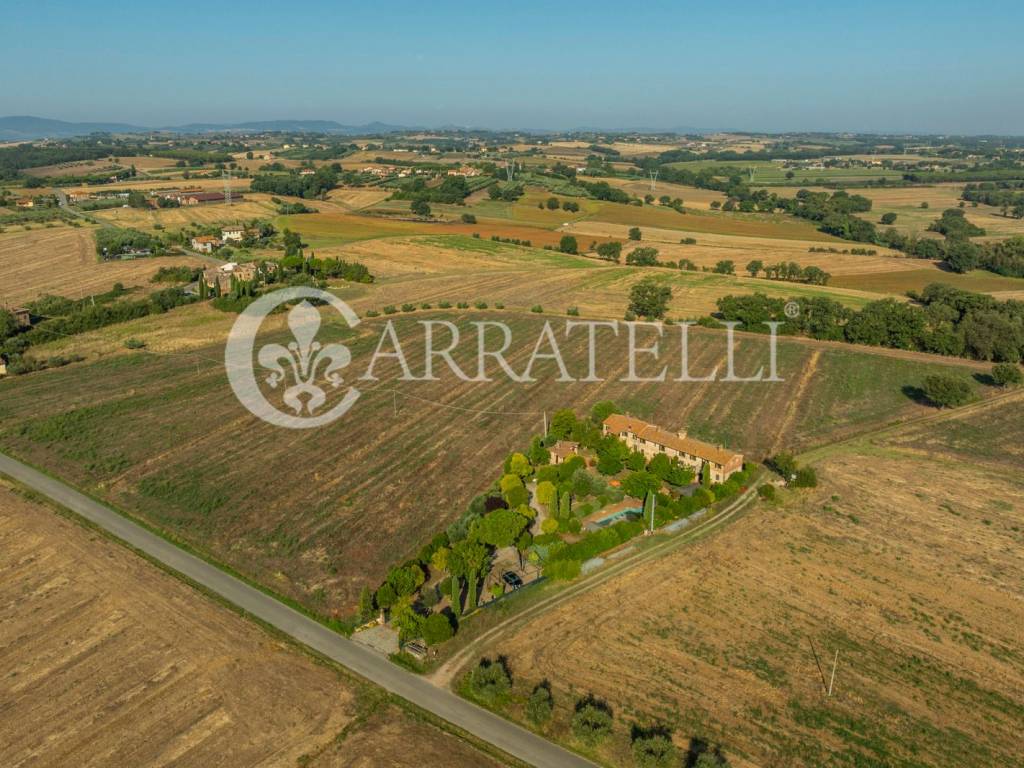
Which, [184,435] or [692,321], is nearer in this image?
[184,435]

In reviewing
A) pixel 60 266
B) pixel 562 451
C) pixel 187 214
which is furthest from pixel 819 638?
pixel 187 214

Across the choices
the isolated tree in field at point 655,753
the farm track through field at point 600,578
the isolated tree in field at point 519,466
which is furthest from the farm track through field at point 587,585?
the isolated tree in field at point 519,466

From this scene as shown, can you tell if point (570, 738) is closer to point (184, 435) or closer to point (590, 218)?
Answer: point (184, 435)

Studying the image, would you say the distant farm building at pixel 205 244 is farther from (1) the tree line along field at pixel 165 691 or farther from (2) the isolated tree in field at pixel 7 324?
(1) the tree line along field at pixel 165 691

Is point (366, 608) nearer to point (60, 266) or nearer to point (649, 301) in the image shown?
point (649, 301)

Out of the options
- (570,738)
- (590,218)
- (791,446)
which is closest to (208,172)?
(590,218)

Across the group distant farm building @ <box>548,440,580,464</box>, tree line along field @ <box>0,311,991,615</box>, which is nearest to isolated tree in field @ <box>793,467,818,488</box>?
tree line along field @ <box>0,311,991,615</box>

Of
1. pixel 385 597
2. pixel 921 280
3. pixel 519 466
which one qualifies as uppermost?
pixel 921 280
